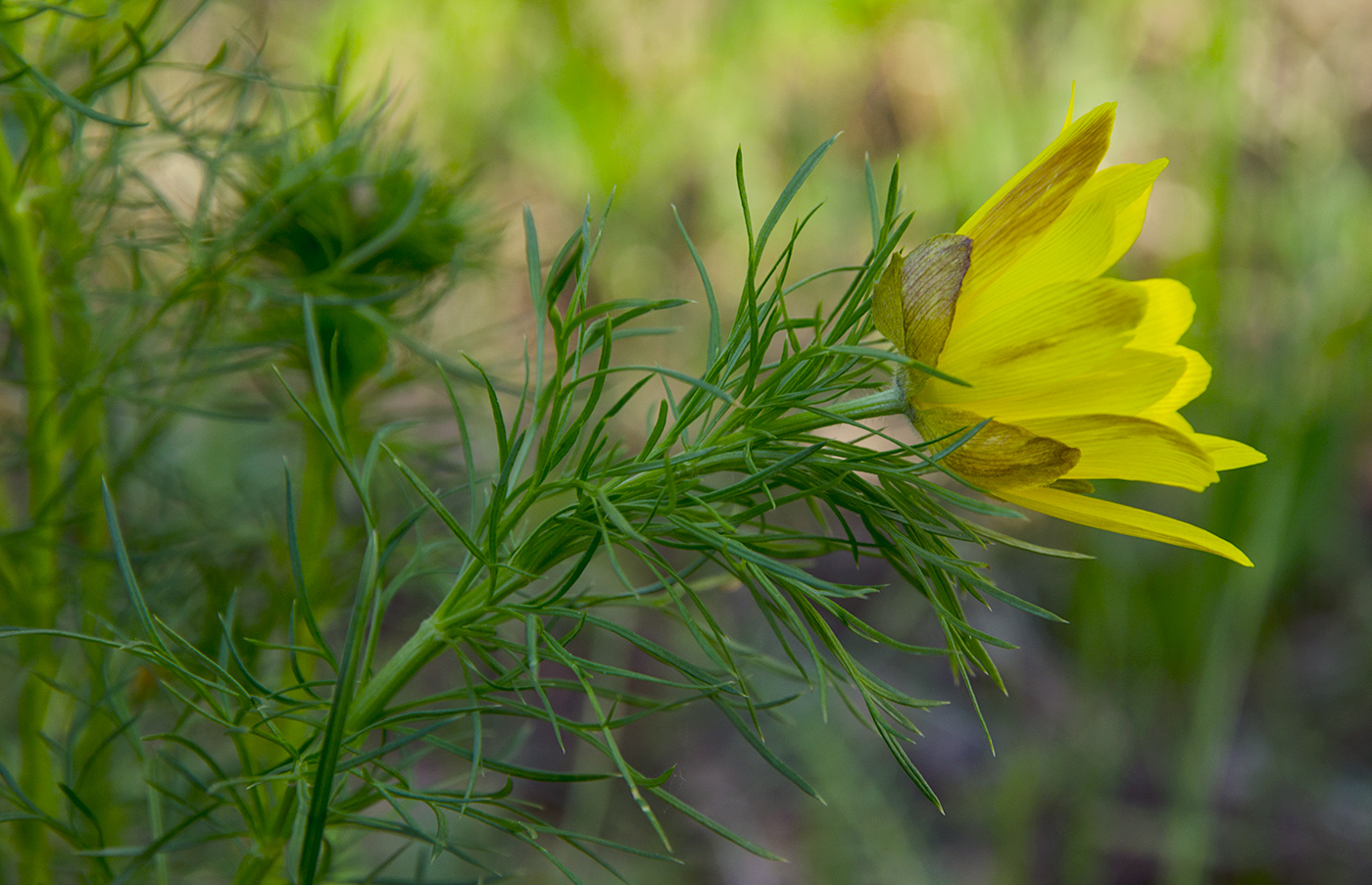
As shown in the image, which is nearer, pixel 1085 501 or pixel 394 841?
pixel 1085 501

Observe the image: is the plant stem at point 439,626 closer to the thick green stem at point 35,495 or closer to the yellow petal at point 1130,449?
the yellow petal at point 1130,449

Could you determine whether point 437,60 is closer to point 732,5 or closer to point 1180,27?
point 732,5

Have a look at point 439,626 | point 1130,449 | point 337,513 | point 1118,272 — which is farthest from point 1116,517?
point 1118,272

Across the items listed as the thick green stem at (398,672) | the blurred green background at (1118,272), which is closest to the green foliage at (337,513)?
the thick green stem at (398,672)

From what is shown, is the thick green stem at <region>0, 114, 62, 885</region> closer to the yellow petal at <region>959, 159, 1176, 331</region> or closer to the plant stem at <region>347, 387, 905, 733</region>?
the plant stem at <region>347, 387, 905, 733</region>

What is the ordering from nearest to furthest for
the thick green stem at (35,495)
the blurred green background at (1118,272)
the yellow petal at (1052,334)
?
the yellow petal at (1052,334) → the thick green stem at (35,495) → the blurred green background at (1118,272)

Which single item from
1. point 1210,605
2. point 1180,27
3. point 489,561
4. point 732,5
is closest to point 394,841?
point 489,561

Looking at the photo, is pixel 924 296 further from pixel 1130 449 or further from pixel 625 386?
pixel 625 386

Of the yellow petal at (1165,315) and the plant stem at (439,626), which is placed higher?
the yellow petal at (1165,315)
